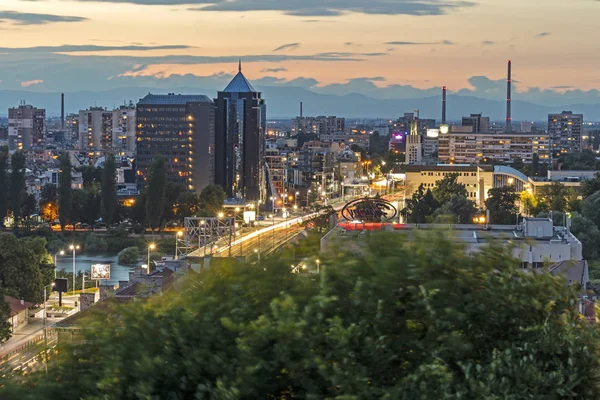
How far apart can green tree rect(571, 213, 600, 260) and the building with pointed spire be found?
18.4 m

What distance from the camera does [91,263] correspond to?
2430 centimetres

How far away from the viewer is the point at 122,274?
2197 cm

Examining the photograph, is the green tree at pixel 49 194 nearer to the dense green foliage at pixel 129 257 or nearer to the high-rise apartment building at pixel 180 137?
the high-rise apartment building at pixel 180 137

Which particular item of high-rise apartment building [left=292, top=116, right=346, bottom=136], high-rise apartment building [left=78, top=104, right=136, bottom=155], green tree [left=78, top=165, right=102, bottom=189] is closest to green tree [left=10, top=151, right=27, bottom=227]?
green tree [left=78, top=165, right=102, bottom=189]

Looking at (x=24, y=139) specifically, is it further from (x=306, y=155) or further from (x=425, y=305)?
(x=425, y=305)

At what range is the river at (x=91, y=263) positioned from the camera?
22.2 meters

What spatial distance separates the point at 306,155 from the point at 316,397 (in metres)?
43.7

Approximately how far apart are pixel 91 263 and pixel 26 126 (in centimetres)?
6100

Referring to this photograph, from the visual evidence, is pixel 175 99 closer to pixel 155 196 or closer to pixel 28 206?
pixel 28 206

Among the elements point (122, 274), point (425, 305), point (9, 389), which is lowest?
point (122, 274)

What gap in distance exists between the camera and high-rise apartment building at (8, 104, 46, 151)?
270 ft

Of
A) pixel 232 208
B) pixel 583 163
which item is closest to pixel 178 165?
pixel 232 208

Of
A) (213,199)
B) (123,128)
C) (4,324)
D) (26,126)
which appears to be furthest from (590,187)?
(26,126)

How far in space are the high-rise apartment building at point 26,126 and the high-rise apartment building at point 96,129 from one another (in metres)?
6.14
